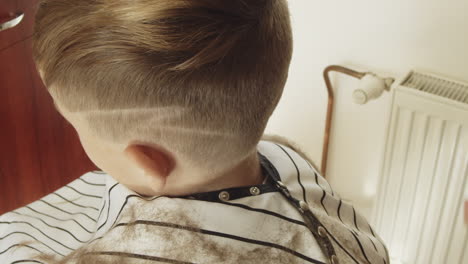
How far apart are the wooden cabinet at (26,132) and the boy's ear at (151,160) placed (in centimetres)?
66

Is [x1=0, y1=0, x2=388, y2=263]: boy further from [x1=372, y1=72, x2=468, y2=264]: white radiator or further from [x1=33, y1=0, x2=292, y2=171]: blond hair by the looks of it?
[x1=372, y1=72, x2=468, y2=264]: white radiator

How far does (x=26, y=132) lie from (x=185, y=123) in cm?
87

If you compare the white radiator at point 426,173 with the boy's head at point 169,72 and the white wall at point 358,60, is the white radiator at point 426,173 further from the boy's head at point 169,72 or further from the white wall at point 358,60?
the boy's head at point 169,72

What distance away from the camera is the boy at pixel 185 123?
2.05 feet

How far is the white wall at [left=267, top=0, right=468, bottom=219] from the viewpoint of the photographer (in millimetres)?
1253

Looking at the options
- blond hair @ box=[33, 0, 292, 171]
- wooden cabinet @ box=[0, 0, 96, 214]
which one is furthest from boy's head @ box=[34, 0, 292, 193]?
wooden cabinet @ box=[0, 0, 96, 214]

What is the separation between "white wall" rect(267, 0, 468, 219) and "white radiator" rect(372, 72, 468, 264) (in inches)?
2.9

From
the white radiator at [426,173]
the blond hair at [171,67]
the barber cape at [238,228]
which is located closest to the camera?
the blond hair at [171,67]

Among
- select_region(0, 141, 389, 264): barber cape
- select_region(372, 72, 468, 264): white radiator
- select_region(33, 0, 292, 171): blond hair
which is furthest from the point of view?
select_region(372, 72, 468, 264): white radiator

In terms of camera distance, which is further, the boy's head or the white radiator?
the white radiator

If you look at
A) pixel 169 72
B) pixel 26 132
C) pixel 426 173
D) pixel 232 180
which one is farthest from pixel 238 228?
pixel 26 132

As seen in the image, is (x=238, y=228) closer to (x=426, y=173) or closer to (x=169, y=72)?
(x=169, y=72)

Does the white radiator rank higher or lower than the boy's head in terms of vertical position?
lower

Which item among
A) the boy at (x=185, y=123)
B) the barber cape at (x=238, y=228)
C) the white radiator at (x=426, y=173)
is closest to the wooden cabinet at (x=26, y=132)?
the barber cape at (x=238, y=228)
